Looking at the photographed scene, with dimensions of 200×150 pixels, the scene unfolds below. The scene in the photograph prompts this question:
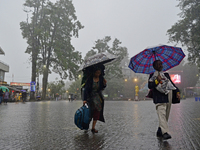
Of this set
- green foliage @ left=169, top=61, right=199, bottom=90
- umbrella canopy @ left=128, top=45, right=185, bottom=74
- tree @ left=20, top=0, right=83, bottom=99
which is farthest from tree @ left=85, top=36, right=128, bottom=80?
umbrella canopy @ left=128, top=45, right=185, bottom=74

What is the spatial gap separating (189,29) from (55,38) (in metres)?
20.9

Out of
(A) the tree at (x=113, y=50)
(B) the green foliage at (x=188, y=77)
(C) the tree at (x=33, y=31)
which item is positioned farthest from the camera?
(B) the green foliage at (x=188, y=77)

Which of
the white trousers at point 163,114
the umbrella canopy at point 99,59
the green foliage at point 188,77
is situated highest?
the green foliage at point 188,77

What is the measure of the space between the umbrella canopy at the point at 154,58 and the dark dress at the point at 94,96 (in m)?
1.01

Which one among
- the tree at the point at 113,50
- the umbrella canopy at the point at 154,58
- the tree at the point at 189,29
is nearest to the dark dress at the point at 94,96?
the umbrella canopy at the point at 154,58

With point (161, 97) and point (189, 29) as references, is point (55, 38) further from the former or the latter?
point (161, 97)

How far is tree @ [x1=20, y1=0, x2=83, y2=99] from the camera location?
120 feet

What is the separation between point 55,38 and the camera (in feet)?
130

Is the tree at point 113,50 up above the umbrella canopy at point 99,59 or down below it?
above

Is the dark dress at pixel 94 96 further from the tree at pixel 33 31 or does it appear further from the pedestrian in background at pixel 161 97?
the tree at pixel 33 31

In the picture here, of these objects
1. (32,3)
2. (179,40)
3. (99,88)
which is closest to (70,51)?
(32,3)

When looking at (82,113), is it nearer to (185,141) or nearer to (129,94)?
(185,141)

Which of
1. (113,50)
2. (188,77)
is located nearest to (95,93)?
(113,50)

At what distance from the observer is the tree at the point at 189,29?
28.5 meters
